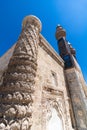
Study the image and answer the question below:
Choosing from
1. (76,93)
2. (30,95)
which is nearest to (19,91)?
(30,95)

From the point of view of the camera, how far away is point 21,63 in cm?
227

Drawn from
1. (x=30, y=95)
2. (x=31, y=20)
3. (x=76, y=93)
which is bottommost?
(x=30, y=95)

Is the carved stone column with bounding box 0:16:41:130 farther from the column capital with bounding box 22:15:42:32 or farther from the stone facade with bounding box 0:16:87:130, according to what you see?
the column capital with bounding box 22:15:42:32

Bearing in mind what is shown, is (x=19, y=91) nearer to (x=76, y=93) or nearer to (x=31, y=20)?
(x=31, y=20)

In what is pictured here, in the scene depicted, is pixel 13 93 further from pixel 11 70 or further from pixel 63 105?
pixel 63 105

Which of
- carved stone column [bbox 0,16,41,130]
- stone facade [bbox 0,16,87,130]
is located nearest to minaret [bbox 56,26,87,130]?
stone facade [bbox 0,16,87,130]

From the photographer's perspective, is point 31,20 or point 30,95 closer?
point 30,95

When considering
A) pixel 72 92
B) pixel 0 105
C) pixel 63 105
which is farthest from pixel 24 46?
pixel 72 92

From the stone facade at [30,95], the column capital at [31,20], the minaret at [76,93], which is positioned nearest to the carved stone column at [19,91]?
the stone facade at [30,95]

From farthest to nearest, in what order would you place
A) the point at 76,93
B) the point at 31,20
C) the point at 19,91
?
the point at 76,93
the point at 31,20
the point at 19,91

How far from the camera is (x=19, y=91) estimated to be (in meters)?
1.87

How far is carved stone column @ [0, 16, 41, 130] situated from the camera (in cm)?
157

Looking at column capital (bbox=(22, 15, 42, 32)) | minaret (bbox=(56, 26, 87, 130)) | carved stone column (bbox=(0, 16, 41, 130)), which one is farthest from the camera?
minaret (bbox=(56, 26, 87, 130))

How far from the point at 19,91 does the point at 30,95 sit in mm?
244
